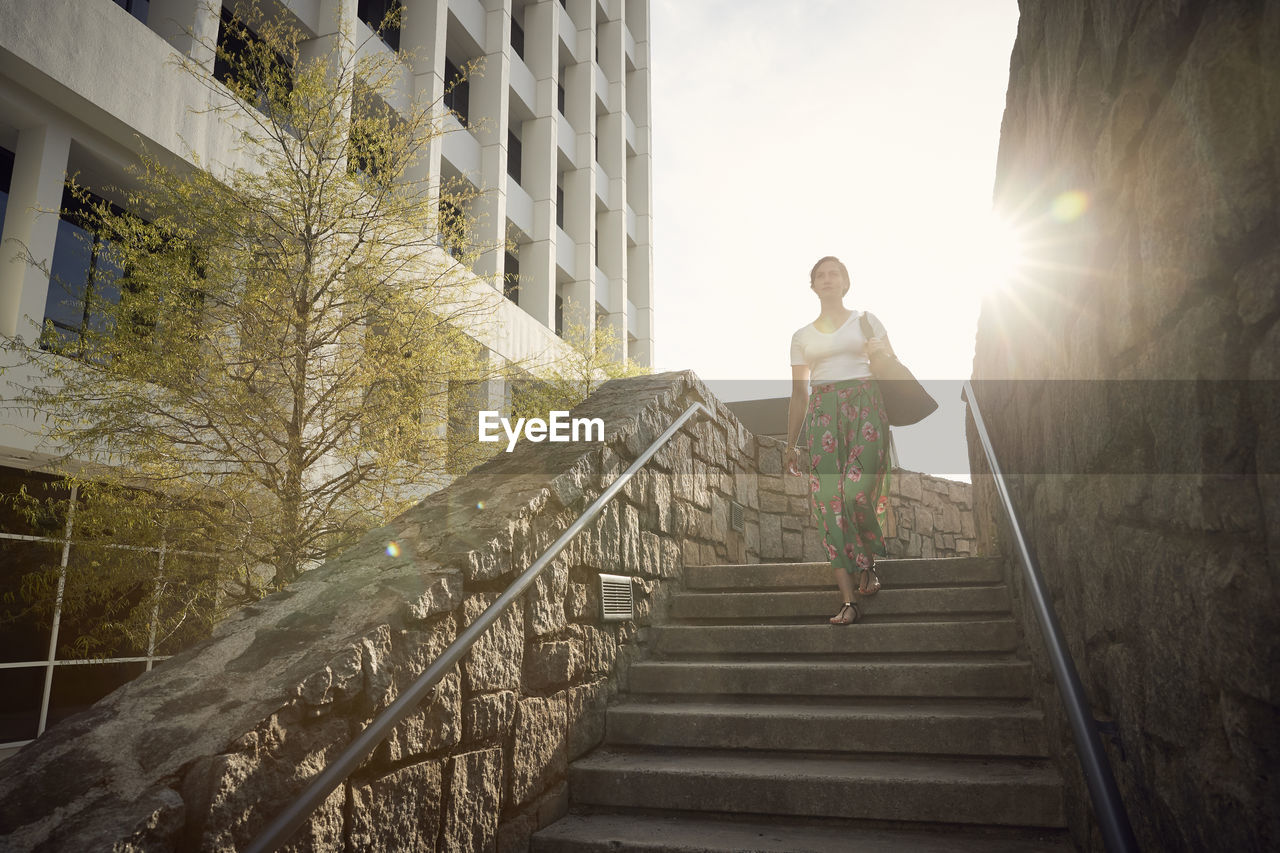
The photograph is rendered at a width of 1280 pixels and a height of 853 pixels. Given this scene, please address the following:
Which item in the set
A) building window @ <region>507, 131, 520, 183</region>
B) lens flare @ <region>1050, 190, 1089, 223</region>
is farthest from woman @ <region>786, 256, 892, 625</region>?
building window @ <region>507, 131, 520, 183</region>

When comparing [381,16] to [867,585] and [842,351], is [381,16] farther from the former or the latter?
[867,585]

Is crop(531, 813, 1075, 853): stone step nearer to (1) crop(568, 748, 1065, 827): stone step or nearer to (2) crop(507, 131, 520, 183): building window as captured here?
(1) crop(568, 748, 1065, 827): stone step

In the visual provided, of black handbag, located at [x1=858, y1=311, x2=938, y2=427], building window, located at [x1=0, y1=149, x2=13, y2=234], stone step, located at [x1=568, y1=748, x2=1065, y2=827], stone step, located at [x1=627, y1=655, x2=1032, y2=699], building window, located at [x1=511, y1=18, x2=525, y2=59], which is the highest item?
building window, located at [x1=511, y1=18, x2=525, y2=59]

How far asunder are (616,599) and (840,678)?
1.01m

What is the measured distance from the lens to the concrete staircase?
2.55 m

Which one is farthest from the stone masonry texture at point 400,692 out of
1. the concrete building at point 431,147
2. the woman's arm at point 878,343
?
the concrete building at point 431,147

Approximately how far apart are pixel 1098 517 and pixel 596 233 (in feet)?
70.6

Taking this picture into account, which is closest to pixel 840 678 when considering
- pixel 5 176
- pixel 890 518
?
pixel 890 518

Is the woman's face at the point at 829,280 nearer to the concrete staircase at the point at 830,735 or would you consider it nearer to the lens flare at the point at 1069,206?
the concrete staircase at the point at 830,735

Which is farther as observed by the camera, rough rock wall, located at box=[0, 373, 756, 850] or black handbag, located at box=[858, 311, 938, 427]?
black handbag, located at box=[858, 311, 938, 427]

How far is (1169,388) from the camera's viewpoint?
1.34 meters

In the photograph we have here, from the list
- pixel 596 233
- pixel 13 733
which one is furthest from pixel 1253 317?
pixel 596 233

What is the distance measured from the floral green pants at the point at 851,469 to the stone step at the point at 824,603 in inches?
8.6

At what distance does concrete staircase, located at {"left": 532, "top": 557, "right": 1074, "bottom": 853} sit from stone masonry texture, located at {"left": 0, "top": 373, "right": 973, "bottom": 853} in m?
0.24
